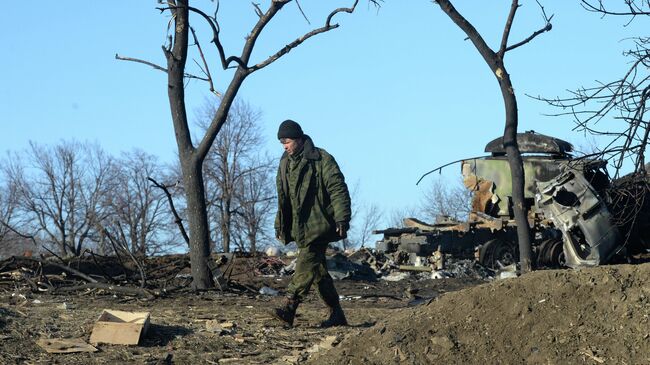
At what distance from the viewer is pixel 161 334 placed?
335 inches

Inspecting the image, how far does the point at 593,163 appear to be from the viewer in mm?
10406

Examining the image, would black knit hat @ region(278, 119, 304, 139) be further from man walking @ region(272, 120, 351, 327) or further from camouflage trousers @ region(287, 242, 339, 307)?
camouflage trousers @ region(287, 242, 339, 307)

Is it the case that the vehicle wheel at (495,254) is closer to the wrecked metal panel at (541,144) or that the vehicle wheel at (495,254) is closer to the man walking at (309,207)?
the wrecked metal panel at (541,144)

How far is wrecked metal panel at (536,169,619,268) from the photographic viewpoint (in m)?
16.9

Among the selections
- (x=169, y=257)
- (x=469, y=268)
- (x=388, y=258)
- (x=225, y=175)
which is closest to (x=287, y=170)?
(x=169, y=257)

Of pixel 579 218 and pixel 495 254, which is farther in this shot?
pixel 495 254

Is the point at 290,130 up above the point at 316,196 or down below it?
above

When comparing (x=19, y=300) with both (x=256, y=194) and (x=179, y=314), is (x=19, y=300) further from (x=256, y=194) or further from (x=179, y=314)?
(x=256, y=194)

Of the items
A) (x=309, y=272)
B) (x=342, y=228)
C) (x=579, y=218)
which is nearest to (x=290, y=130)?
(x=342, y=228)

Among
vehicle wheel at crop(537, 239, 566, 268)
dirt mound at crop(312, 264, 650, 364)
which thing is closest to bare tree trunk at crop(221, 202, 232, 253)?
vehicle wheel at crop(537, 239, 566, 268)

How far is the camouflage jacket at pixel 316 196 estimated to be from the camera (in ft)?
30.5

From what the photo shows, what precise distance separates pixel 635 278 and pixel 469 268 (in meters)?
16.3

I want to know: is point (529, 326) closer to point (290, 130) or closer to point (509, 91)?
point (290, 130)

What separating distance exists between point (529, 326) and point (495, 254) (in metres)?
17.4
